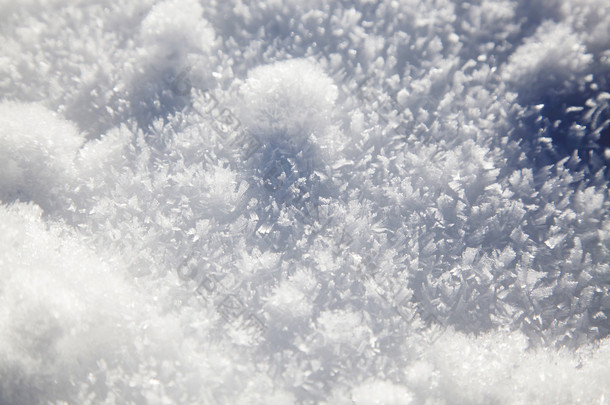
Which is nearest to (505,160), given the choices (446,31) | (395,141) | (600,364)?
(395,141)

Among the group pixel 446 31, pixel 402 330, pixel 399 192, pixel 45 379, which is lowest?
pixel 45 379

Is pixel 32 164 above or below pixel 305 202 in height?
below

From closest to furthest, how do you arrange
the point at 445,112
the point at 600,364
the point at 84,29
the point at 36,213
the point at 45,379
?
1. the point at 45,379
2. the point at 600,364
3. the point at 36,213
4. the point at 445,112
5. the point at 84,29

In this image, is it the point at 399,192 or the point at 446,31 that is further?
the point at 446,31

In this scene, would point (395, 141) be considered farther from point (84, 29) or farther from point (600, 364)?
point (84, 29)

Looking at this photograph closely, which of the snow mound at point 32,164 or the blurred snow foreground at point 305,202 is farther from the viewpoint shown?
the snow mound at point 32,164

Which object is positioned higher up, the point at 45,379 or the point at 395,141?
the point at 395,141

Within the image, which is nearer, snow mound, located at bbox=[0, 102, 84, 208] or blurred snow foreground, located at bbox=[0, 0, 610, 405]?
blurred snow foreground, located at bbox=[0, 0, 610, 405]

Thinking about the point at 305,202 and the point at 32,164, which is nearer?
the point at 305,202
